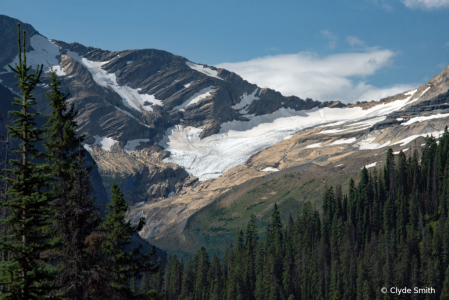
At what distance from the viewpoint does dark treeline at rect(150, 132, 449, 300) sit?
331 feet

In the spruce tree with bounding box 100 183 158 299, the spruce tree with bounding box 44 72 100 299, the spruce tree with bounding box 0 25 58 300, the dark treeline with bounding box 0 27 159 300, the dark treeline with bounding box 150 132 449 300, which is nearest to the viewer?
the spruce tree with bounding box 0 25 58 300

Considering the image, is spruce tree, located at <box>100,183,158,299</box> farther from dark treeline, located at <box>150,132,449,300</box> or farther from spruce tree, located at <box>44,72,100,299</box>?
dark treeline, located at <box>150,132,449,300</box>

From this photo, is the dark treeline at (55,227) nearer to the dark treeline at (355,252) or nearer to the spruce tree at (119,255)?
the spruce tree at (119,255)

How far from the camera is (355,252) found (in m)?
120

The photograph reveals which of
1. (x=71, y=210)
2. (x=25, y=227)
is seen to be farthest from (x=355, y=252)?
(x=25, y=227)

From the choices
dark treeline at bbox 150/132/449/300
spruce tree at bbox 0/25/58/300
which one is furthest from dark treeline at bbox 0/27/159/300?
dark treeline at bbox 150/132/449/300

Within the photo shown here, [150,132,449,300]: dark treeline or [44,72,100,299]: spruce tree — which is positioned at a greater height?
[44,72,100,299]: spruce tree

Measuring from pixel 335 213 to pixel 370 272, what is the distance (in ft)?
95.8

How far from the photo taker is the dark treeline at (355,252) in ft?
331

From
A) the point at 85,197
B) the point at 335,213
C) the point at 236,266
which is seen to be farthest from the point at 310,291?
the point at 85,197

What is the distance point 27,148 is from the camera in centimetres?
1939

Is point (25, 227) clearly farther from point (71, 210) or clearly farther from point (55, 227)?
point (55, 227)

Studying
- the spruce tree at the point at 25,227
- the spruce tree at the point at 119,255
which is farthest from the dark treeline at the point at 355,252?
the spruce tree at the point at 25,227

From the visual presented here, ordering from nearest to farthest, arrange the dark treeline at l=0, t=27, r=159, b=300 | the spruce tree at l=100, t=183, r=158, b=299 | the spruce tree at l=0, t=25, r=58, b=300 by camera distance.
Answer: the spruce tree at l=0, t=25, r=58, b=300 < the dark treeline at l=0, t=27, r=159, b=300 < the spruce tree at l=100, t=183, r=158, b=299
